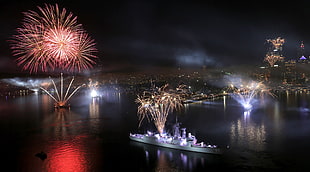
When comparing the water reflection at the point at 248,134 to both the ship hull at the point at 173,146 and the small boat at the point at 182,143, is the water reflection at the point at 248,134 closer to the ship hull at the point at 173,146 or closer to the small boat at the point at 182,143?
the small boat at the point at 182,143

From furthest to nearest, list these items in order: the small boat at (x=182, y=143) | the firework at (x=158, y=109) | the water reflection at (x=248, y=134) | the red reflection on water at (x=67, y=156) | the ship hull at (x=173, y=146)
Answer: the firework at (x=158, y=109)
the water reflection at (x=248, y=134)
the small boat at (x=182, y=143)
the ship hull at (x=173, y=146)
the red reflection on water at (x=67, y=156)

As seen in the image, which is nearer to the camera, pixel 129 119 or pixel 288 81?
pixel 129 119

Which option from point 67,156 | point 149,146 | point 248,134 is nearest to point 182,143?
point 149,146

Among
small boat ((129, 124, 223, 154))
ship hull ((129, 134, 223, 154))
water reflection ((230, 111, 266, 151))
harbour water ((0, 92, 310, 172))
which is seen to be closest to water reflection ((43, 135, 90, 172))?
harbour water ((0, 92, 310, 172))

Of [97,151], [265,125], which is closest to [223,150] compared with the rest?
[97,151]

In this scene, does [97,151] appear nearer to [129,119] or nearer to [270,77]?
[129,119]

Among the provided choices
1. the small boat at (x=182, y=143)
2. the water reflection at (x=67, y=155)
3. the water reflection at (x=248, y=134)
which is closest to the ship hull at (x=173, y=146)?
the small boat at (x=182, y=143)

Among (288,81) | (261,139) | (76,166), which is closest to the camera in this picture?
(76,166)
